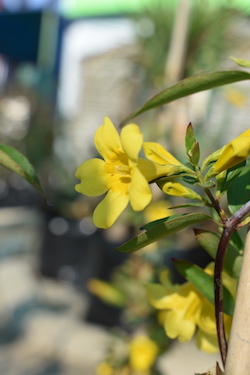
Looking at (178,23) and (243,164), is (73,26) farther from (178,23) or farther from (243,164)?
(243,164)

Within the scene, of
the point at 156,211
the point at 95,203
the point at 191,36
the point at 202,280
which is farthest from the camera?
the point at 95,203

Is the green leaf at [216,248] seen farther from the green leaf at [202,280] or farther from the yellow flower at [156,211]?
the yellow flower at [156,211]

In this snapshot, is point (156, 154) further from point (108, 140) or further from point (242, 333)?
point (242, 333)

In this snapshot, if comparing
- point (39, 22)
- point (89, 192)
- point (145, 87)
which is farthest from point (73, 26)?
point (89, 192)

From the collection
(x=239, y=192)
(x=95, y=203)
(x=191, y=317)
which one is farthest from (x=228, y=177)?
(x=95, y=203)

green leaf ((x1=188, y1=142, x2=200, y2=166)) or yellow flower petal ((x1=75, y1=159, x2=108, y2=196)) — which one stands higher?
green leaf ((x1=188, y1=142, x2=200, y2=166))

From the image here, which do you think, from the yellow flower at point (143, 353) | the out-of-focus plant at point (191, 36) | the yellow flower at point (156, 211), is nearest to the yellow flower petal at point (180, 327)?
the yellow flower at point (143, 353)

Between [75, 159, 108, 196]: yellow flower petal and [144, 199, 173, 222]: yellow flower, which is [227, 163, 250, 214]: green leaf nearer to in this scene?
[75, 159, 108, 196]: yellow flower petal

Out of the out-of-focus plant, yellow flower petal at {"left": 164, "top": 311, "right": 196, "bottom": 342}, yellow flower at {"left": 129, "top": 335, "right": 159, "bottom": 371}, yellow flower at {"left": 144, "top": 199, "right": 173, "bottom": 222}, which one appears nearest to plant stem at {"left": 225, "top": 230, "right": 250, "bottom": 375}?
yellow flower petal at {"left": 164, "top": 311, "right": 196, "bottom": 342}
